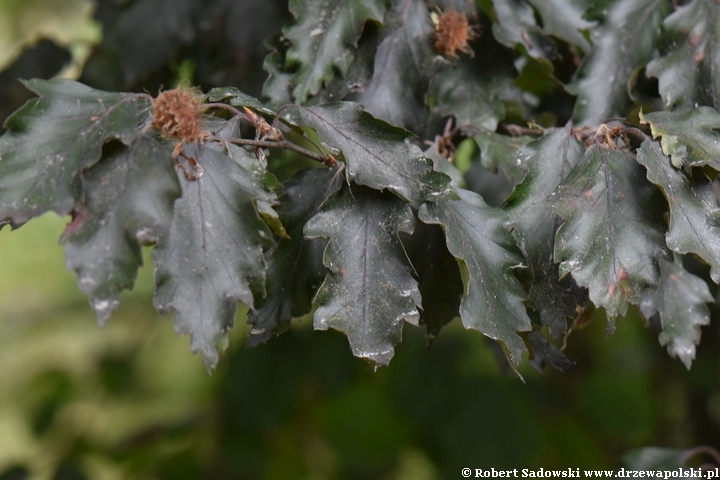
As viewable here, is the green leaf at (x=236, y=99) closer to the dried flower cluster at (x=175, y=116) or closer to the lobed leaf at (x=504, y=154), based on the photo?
the dried flower cluster at (x=175, y=116)

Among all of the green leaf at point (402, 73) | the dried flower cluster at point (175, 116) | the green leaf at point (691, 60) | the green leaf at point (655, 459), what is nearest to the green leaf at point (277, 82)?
the green leaf at point (402, 73)

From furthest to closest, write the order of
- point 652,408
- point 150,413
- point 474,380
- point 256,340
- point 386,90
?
point 150,413
point 652,408
point 474,380
point 386,90
point 256,340

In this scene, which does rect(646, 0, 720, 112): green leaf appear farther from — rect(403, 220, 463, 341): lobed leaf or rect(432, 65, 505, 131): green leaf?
rect(403, 220, 463, 341): lobed leaf

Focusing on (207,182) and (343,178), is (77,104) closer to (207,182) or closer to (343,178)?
(207,182)

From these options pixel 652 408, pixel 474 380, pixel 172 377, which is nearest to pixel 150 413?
pixel 172 377

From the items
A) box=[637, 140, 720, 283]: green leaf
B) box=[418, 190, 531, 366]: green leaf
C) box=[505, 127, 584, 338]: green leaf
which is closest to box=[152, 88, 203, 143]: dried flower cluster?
box=[418, 190, 531, 366]: green leaf
